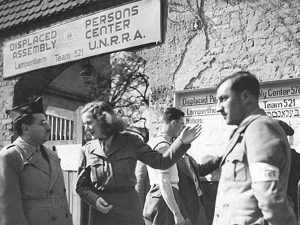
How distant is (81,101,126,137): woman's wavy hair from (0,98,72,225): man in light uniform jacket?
37 cm

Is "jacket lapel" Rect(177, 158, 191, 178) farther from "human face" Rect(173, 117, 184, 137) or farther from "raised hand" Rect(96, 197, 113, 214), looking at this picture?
"raised hand" Rect(96, 197, 113, 214)

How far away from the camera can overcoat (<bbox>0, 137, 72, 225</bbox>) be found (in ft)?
9.86

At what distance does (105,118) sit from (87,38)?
144 inches

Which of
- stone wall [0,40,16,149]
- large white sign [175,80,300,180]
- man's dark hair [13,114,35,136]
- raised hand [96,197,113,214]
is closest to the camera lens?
raised hand [96,197,113,214]

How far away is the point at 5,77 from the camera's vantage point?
26.7ft

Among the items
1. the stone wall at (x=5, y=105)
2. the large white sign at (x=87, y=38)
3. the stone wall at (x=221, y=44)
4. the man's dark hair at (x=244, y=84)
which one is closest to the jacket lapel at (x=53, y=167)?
the man's dark hair at (x=244, y=84)

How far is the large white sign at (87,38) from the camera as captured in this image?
6066 mm

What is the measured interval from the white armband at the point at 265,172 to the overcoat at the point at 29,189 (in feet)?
5.46

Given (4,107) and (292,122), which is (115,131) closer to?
(292,122)

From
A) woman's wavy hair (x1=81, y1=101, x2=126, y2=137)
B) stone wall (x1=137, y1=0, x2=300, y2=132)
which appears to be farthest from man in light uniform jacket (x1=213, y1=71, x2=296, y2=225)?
stone wall (x1=137, y1=0, x2=300, y2=132)

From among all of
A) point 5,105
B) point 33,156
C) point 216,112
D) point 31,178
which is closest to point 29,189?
point 31,178

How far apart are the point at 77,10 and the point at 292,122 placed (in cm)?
390

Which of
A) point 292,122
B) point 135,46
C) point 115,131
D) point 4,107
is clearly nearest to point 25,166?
point 115,131

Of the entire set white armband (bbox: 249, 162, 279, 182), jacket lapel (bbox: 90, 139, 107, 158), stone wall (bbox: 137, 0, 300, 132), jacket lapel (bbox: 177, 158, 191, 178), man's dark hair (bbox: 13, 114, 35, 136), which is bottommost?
jacket lapel (bbox: 177, 158, 191, 178)
